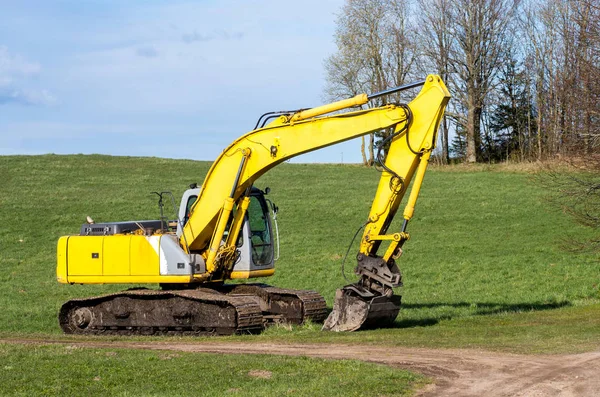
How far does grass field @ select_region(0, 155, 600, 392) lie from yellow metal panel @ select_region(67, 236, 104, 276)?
1.72 metres

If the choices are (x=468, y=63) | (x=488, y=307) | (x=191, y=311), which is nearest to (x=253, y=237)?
(x=191, y=311)

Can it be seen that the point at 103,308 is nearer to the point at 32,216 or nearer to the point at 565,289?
the point at 565,289

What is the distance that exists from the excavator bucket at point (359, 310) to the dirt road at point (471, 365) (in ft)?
5.60

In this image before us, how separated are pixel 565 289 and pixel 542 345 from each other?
1200cm

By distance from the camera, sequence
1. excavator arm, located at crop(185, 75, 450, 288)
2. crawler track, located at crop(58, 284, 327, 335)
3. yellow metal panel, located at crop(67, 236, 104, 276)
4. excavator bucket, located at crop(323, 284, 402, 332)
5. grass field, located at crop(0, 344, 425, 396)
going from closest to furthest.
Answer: grass field, located at crop(0, 344, 425, 396), excavator arm, located at crop(185, 75, 450, 288), excavator bucket, located at crop(323, 284, 402, 332), crawler track, located at crop(58, 284, 327, 335), yellow metal panel, located at crop(67, 236, 104, 276)

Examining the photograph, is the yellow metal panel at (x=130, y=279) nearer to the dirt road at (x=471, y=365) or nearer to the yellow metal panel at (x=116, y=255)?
the yellow metal panel at (x=116, y=255)

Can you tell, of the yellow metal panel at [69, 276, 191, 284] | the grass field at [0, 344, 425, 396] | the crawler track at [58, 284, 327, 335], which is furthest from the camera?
the yellow metal panel at [69, 276, 191, 284]

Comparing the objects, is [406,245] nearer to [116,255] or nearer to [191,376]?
[116,255]

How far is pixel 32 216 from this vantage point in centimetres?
4334

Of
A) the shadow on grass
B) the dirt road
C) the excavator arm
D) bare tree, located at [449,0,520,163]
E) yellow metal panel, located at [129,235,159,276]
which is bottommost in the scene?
the dirt road

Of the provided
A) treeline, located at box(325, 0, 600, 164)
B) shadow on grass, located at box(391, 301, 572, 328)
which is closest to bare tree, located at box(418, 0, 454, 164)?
treeline, located at box(325, 0, 600, 164)

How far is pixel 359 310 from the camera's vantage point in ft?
54.3

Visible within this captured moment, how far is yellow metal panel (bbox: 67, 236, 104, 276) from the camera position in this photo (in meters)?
18.8

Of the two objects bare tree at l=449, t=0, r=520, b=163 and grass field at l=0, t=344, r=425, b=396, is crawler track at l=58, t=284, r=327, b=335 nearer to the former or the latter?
grass field at l=0, t=344, r=425, b=396
